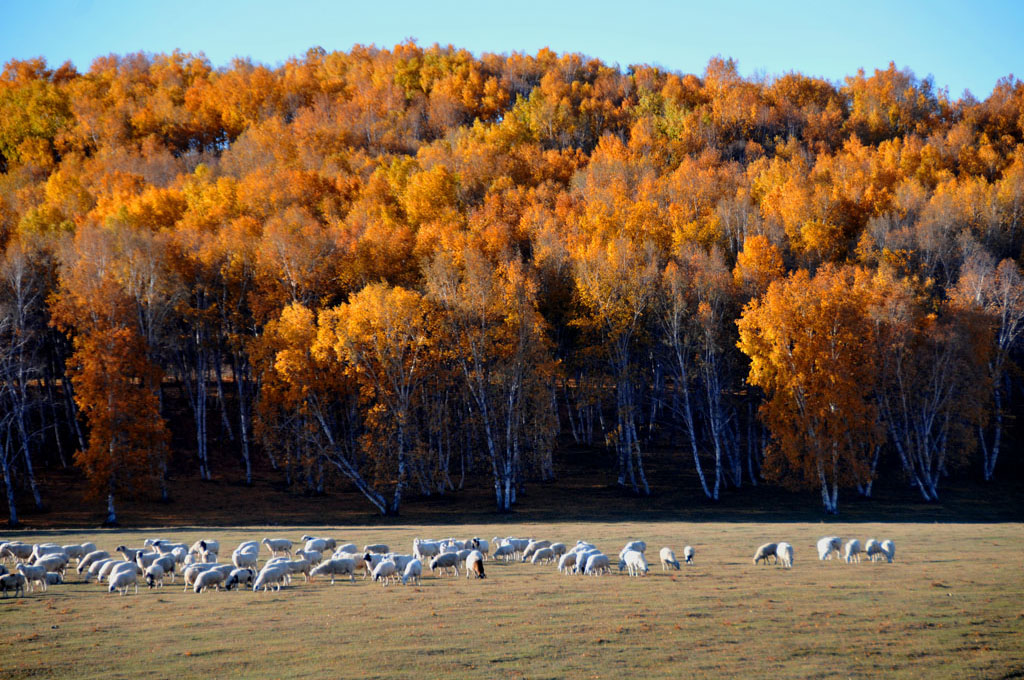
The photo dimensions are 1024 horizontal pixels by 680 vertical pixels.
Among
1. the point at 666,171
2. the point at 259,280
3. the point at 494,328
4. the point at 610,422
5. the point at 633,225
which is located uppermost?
the point at 666,171

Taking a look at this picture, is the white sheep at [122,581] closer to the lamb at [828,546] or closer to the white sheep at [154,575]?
the white sheep at [154,575]

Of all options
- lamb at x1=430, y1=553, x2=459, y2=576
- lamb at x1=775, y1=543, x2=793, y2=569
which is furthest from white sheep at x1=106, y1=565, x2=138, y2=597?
lamb at x1=775, y1=543, x2=793, y2=569

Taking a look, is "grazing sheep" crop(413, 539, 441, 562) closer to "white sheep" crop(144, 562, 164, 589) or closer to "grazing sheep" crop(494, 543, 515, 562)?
"grazing sheep" crop(494, 543, 515, 562)

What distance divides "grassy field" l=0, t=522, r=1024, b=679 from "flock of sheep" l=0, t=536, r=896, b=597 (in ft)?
2.06

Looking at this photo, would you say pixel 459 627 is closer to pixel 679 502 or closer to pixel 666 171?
pixel 679 502

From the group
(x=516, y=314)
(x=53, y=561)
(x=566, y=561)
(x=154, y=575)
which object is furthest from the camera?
(x=516, y=314)

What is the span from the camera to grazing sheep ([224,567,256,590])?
23.3 m

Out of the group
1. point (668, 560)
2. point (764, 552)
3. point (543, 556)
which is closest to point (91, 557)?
point (543, 556)

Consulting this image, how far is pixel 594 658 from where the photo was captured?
1564 cm

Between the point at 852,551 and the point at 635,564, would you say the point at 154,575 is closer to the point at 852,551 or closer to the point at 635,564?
the point at 635,564

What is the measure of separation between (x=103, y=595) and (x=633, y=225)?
183 feet

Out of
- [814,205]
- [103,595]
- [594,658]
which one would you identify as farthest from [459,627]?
[814,205]

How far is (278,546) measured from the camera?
2997cm

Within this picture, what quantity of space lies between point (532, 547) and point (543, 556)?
1478mm
